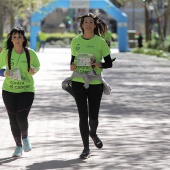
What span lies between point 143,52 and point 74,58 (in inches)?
1909

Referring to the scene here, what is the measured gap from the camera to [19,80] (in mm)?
9344

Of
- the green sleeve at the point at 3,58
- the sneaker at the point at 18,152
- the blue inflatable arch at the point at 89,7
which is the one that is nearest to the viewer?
the sneaker at the point at 18,152

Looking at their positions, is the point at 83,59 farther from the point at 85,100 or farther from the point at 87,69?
the point at 85,100

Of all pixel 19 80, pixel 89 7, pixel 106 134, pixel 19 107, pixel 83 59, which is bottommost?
pixel 106 134

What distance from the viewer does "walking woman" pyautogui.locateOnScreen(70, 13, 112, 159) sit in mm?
9391

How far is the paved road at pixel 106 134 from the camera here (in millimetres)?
8984

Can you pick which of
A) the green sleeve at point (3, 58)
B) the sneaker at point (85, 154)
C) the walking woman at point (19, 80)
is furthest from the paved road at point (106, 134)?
the green sleeve at point (3, 58)

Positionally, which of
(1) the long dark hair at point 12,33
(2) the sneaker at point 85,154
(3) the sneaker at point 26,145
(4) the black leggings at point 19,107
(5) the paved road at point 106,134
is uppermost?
(1) the long dark hair at point 12,33

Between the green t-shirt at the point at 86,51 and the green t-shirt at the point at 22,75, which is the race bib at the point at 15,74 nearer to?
the green t-shirt at the point at 22,75

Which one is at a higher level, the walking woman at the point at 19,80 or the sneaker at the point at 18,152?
the walking woman at the point at 19,80

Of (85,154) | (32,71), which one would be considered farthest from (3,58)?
(85,154)

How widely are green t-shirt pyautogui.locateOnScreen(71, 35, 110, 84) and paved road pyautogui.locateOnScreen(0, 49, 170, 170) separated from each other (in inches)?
39.7

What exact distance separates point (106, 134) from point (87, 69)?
103 inches

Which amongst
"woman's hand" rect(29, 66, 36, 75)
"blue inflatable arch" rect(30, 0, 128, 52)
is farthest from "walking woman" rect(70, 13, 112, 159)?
"blue inflatable arch" rect(30, 0, 128, 52)
